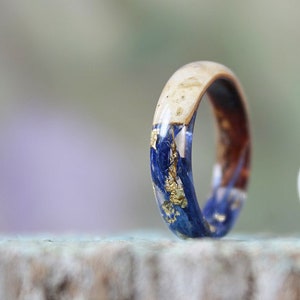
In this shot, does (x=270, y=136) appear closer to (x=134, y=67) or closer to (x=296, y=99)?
(x=296, y=99)

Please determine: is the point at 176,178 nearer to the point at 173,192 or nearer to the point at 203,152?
the point at 173,192

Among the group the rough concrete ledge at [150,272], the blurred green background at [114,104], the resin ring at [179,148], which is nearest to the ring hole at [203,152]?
the blurred green background at [114,104]

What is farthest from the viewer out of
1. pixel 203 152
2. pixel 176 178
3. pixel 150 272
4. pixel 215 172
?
pixel 203 152

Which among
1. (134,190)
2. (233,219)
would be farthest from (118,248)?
(134,190)

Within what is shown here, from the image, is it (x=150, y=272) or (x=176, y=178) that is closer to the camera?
(x=150, y=272)

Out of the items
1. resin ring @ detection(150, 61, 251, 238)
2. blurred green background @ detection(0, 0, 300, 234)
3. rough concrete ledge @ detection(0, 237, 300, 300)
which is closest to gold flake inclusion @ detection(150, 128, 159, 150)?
resin ring @ detection(150, 61, 251, 238)

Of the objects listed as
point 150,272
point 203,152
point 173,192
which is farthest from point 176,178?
point 203,152

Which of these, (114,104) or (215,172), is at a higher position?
(215,172)

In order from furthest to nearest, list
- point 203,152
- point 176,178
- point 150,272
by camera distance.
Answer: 1. point 203,152
2. point 176,178
3. point 150,272

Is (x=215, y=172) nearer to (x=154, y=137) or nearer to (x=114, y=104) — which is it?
(x=154, y=137)
